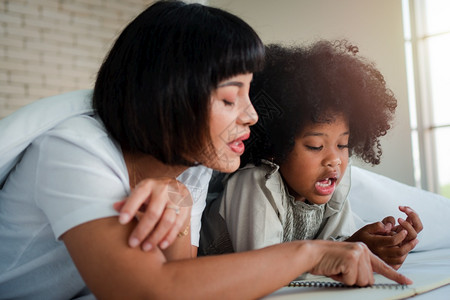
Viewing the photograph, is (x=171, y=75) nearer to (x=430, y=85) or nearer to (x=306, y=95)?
(x=306, y=95)

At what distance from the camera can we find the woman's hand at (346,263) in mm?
843

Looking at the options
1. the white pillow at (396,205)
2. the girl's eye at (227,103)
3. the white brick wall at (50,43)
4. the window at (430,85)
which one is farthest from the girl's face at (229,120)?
the white brick wall at (50,43)

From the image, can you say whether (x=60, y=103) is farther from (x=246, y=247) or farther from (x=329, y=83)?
(x=329, y=83)

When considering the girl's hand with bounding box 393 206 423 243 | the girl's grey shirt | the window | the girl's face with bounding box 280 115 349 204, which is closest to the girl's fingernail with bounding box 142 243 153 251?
the girl's grey shirt

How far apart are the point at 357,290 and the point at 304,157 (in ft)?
1.35

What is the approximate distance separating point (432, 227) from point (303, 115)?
77 centimetres

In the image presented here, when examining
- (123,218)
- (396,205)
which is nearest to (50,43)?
(396,205)

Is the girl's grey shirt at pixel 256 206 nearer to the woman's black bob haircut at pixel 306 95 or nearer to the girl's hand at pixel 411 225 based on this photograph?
the woman's black bob haircut at pixel 306 95

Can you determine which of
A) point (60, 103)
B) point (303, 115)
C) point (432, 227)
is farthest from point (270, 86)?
point (432, 227)

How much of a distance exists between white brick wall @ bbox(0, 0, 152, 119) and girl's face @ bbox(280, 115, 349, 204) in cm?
336

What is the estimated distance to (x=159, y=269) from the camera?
728mm

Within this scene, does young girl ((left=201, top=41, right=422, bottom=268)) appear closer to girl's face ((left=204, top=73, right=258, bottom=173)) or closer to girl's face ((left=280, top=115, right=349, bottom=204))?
girl's face ((left=280, top=115, right=349, bottom=204))

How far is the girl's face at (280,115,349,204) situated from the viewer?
123cm

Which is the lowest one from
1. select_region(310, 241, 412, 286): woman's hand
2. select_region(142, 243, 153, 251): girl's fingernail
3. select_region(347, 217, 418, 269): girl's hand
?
select_region(347, 217, 418, 269): girl's hand
